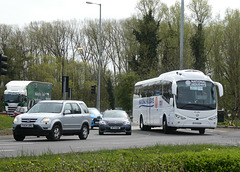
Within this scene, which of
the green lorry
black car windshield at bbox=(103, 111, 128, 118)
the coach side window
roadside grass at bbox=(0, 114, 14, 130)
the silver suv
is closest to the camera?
the silver suv

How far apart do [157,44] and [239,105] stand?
28221 mm

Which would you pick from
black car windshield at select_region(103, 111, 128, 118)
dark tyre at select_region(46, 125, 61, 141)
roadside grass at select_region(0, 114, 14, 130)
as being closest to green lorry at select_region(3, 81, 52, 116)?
roadside grass at select_region(0, 114, 14, 130)

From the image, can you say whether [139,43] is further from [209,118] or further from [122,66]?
[209,118]

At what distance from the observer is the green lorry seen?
53188 millimetres

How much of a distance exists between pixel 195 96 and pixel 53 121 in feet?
33.3

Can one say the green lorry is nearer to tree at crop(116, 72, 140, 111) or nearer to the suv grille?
tree at crop(116, 72, 140, 111)

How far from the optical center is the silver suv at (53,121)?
21.6 m

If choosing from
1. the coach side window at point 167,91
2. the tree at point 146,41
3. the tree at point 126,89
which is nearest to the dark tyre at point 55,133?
the coach side window at point 167,91

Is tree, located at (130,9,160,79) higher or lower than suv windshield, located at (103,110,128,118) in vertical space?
higher

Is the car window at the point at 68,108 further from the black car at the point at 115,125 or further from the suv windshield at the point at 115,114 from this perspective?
the suv windshield at the point at 115,114

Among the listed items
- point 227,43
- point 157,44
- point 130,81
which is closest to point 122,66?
point 130,81

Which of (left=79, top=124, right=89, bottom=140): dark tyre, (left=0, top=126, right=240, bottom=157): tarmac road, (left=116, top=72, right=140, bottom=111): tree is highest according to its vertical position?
(left=116, top=72, right=140, bottom=111): tree

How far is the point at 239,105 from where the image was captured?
42469 mm

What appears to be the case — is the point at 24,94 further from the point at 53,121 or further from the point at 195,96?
the point at 53,121
